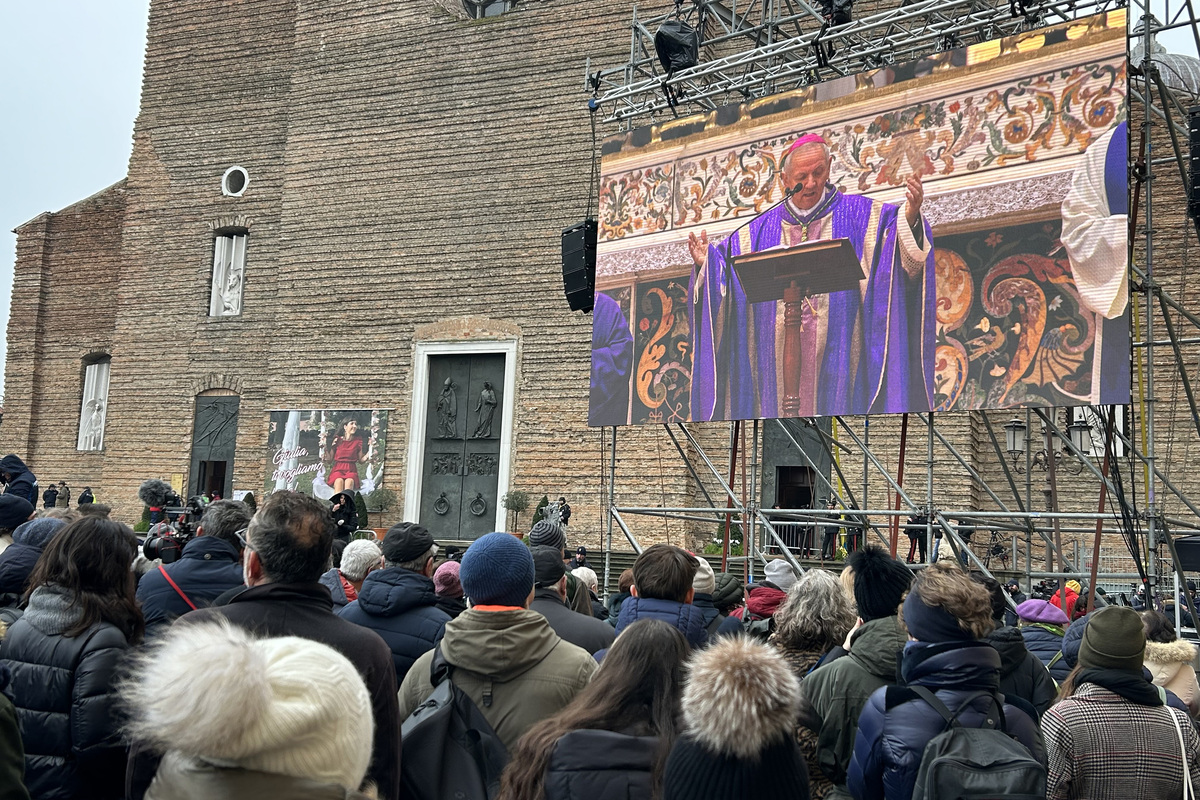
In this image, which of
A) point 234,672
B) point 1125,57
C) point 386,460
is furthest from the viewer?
point 386,460

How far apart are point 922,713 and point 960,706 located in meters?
0.10

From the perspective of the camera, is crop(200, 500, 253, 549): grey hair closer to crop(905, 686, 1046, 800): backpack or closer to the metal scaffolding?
crop(905, 686, 1046, 800): backpack

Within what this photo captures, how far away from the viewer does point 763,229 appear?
10.0 meters

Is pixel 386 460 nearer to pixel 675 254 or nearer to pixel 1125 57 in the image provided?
pixel 675 254

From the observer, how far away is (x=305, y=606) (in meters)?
2.86

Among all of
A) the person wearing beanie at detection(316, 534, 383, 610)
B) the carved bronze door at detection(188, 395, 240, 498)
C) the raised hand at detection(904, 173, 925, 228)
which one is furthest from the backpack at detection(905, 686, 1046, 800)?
the carved bronze door at detection(188, 395, 240, 498)

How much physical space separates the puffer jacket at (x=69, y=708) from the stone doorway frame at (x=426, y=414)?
15914mm

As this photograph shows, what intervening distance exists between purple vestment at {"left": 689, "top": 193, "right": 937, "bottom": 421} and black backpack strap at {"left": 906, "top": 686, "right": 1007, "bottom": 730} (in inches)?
239

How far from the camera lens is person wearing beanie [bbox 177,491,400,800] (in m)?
2.76

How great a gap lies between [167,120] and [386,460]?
995 cm

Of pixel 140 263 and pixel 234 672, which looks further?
pixel 140 263

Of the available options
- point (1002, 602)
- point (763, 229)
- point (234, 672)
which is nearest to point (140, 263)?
point (763, 229)

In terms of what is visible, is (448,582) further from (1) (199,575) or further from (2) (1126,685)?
(2) (1126,685)

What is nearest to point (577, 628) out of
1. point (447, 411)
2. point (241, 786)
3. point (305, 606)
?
point (305, 606)
